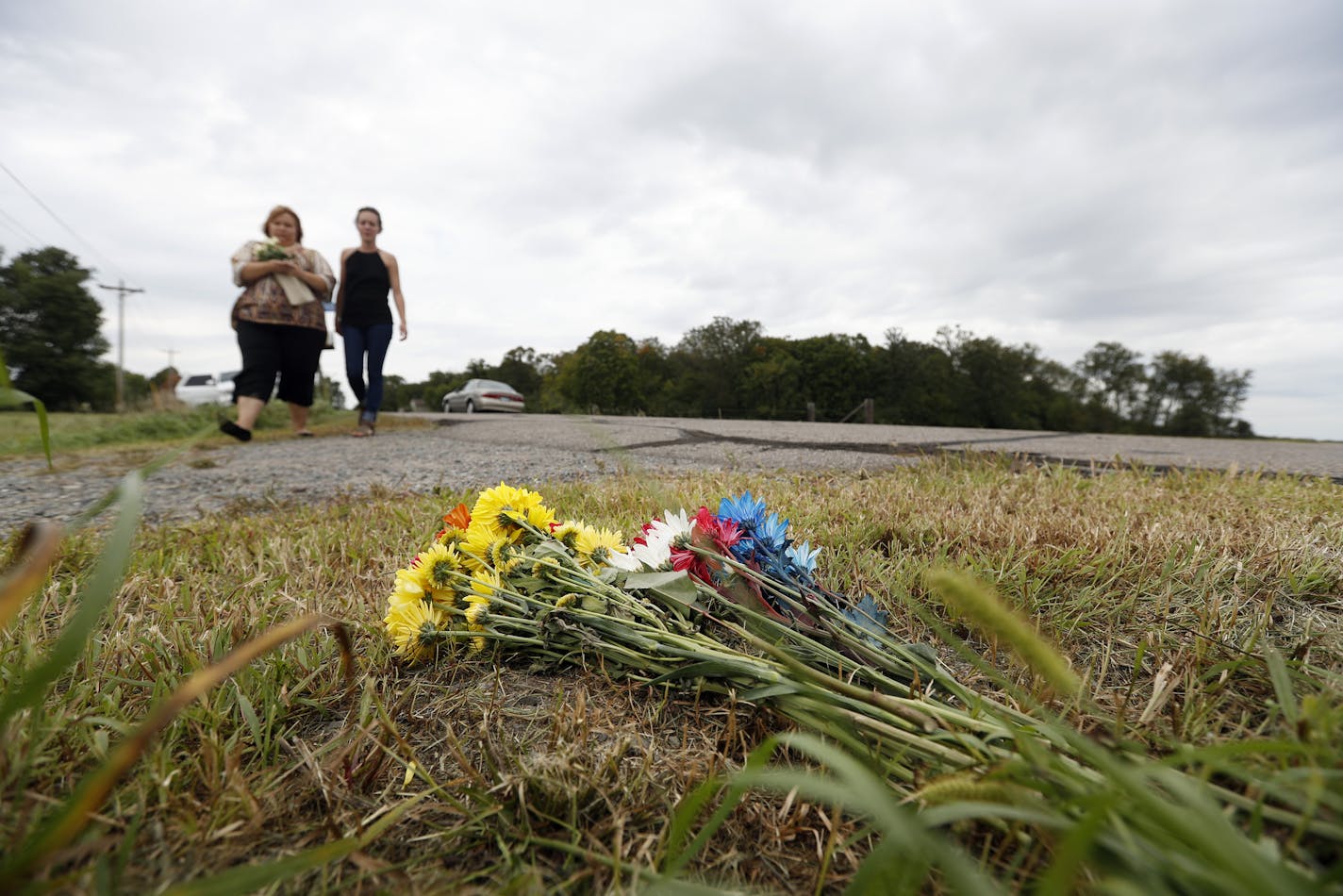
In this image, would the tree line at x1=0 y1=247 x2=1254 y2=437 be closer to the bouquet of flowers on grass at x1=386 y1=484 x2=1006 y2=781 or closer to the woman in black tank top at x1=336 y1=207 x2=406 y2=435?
the woman in black tank top at x1=336 y1=207 x2=406 y2=435

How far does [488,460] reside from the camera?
4445 millimetres

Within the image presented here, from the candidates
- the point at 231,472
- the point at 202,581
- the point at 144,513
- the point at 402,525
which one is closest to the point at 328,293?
the point at 231,472

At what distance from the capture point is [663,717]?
1.00 meters

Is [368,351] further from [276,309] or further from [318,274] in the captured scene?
[276,309]

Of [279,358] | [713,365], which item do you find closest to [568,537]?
[279,358]

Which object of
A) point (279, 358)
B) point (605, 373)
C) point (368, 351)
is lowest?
point (279, 358)

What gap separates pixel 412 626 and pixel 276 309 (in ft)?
17.3

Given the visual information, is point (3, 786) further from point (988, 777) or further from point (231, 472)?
point (231, 472)

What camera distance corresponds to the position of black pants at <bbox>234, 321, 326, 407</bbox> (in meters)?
5.28

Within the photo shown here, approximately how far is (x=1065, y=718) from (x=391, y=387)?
52529 mm

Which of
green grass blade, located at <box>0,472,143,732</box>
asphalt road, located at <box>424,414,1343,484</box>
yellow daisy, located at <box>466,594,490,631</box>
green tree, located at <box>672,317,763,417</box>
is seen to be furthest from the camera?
green tree, located at <box>672,317,763,417</box>

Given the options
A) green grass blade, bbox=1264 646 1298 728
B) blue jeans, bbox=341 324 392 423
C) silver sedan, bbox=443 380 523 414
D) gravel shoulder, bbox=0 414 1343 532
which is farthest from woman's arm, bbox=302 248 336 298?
silver sedan, bbox=443 380 523 414

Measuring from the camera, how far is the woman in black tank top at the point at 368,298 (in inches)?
246

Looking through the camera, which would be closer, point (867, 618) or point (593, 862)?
point (593, 862)
